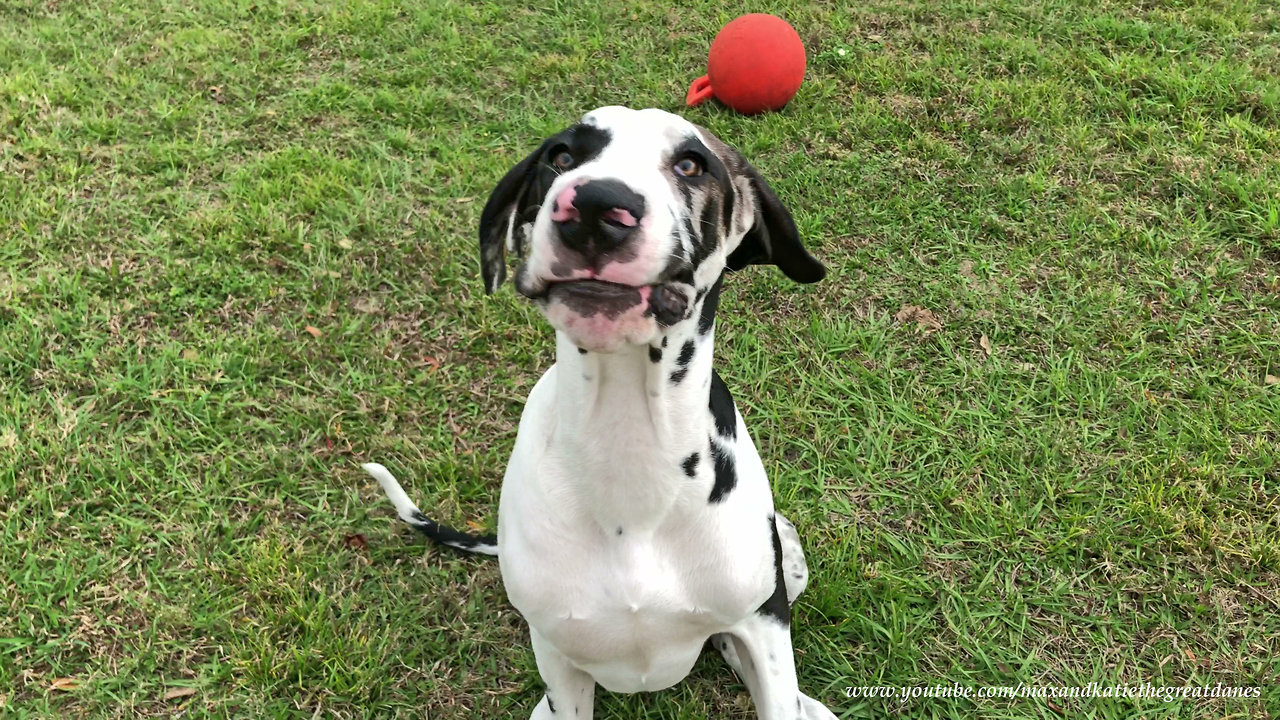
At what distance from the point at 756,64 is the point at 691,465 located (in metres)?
3.25

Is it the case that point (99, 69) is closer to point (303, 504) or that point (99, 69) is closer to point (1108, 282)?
point (303, 504)

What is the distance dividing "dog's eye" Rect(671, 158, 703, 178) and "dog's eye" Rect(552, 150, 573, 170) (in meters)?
0.22

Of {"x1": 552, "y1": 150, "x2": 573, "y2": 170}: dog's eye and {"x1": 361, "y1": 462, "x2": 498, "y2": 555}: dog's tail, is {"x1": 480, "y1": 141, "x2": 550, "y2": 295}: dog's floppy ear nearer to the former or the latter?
{"x1": 552, "y1": 150, "x2": 573, "y2": 170}: dog's eye

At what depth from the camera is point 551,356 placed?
3.70 m

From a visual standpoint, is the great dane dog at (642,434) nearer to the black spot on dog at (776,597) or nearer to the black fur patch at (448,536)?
the black spot on dog at (776,597)

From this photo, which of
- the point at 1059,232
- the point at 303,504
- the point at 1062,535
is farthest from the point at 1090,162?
the point at 303,504

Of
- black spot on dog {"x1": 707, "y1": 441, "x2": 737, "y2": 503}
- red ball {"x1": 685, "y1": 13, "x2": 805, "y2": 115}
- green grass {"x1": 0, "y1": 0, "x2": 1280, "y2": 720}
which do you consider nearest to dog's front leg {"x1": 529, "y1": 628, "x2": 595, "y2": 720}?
green grass {"x1": 0, "y1": 0, "x2": 1280, "y2": 720}

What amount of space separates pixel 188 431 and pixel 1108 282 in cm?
412

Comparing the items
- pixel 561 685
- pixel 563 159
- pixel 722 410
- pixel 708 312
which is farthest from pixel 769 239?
pixel 561 685

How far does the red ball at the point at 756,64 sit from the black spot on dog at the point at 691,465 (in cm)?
323

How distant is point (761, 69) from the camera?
4617 millimetres

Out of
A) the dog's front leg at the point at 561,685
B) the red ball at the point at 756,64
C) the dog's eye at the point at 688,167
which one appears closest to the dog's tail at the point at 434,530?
the dog's front leg at the point at 561,685

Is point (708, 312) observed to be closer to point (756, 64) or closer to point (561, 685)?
point (561, 685)

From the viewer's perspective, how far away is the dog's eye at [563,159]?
72.6 inches
